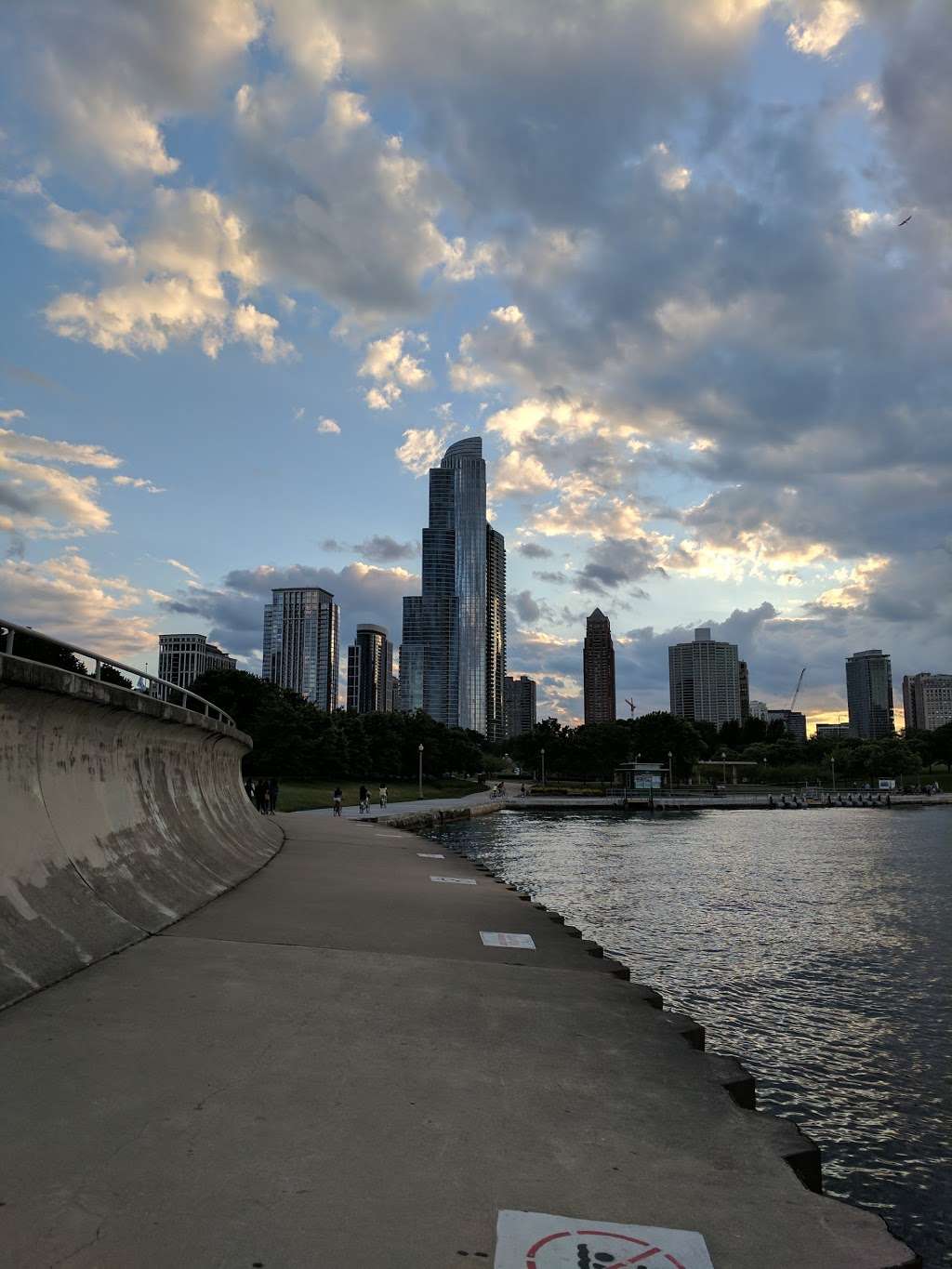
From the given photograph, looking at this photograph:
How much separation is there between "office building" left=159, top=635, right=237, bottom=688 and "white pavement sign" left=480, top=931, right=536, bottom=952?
136 meters

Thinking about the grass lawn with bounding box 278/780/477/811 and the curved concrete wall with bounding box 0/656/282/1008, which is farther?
the grass lawn with bounding box 278/780/477/811

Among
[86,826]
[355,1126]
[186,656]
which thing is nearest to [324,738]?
[186,656]

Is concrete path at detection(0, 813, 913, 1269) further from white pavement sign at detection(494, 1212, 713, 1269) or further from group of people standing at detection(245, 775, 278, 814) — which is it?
group of people standing at detection(245, 775, 278, 814)

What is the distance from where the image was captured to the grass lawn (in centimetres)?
6360

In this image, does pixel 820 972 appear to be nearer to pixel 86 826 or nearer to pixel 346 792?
pixel 86 826

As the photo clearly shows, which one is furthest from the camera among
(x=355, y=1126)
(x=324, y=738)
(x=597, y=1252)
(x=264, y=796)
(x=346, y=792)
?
(x=324, y=738)

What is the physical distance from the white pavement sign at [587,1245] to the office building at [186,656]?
Result: 14466 centimetres

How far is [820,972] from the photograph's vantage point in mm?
17141

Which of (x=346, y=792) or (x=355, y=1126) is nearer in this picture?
(x=355, y=1126)

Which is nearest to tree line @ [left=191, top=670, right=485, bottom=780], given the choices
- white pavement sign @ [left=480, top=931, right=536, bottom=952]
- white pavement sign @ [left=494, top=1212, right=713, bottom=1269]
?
white pavement sign @ [left=480, top=931, right=536, bottom=952]

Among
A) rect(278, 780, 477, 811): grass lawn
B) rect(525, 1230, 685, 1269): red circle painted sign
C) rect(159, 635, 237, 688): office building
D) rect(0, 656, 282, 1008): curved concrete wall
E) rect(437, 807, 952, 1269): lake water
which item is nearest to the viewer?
rect(525, 1230, 685, 1269): red circle painted sign

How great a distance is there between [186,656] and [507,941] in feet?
495

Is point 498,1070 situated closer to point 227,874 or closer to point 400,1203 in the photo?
point 400,1203

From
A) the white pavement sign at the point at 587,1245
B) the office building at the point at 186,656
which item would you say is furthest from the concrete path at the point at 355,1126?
the office building at the point at 186,656
